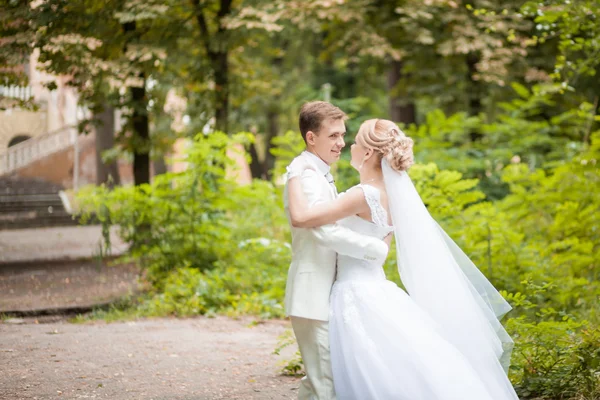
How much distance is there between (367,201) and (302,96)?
16.3m

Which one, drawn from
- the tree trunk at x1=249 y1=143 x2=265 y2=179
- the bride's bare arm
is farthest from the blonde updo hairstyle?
the tree trunk at x1=249 y1=143 x2=265 y2=179

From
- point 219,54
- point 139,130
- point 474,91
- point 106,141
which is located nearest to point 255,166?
point 106,141

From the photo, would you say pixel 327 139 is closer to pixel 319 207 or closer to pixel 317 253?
pixel 319 207

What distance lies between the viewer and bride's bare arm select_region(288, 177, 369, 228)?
164 inches

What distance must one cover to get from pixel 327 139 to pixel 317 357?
1.29 m

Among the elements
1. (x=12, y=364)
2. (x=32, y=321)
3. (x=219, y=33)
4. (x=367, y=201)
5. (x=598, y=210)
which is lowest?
(x=32, y=321)

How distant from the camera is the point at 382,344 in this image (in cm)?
425

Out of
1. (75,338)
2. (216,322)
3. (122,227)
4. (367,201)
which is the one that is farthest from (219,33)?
(367,201)

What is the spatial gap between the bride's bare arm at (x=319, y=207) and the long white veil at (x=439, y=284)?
276mm

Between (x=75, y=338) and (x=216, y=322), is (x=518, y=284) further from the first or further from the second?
(x=75, y=338)

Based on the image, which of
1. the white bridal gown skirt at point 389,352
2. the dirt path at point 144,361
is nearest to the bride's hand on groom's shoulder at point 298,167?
the white bridal gown skirt at point 389,352

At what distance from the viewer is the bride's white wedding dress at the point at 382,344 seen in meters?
4.13

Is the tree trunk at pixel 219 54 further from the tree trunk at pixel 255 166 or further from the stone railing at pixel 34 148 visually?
the stone railing at pixel 34 148

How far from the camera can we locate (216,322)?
9148 mm
